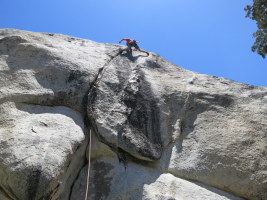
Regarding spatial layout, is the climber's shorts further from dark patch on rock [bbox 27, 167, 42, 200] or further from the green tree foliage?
the green tree foliage

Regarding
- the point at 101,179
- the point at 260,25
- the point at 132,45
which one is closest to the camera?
the point at 101,179

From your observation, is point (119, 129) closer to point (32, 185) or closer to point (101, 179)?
point (101, 179)

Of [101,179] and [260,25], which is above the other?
[260,25]

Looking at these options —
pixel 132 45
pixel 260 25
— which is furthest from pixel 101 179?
pixel 260 25

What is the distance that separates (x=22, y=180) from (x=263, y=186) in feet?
13.0

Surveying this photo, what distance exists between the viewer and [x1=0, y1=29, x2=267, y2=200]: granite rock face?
5.38 metres

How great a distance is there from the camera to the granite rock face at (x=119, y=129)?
5.38 m

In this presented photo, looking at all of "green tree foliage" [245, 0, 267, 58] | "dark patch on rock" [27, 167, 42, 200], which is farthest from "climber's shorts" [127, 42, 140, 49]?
"green tree foliage" [245, 0, 267, 58]

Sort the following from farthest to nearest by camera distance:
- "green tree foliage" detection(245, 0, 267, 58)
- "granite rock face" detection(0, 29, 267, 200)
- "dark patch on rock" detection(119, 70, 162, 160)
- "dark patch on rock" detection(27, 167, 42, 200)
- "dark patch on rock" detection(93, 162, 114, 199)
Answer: "green tree foliage" detection(245, 0, 267, 58) < "dark patch on rock" detection(119, 70, 162, 160) < "dark patch on rock" detection(93, 162, 114, 199) < "granite rock face" detection(0, 29, 267, 200) < "dark patch on rock" detection(27, 167, 42, 200)

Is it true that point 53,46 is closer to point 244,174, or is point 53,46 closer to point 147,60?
point 147,60

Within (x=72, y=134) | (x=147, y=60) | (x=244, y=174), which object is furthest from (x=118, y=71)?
(x=244, y=174)

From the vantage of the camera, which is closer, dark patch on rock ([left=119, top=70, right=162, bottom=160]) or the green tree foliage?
dark patch on rock ([left=119, top=70, right=162, bottom=160])

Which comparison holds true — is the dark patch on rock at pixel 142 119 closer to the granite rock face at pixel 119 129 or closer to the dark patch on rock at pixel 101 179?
the granite rock face at pixel 119 129

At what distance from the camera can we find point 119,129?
6.35 m
